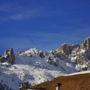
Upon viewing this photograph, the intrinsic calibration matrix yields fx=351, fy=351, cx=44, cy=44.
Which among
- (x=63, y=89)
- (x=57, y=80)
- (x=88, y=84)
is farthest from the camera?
(x=57, y=80)

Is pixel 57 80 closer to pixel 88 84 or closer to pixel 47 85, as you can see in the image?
pixel 47 85

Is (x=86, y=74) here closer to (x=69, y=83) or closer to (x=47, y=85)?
(x=69, y=83)

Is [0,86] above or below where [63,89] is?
above

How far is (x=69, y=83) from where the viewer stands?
2165 inches

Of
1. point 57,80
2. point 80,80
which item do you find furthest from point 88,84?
point 57,80

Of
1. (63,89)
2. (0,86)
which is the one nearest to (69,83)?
(63,89)

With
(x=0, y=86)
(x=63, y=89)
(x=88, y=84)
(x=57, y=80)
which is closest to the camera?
(x=88, y=84)

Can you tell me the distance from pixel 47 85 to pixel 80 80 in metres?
8.11

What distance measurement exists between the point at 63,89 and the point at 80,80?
348cm

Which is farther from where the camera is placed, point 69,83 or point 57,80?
point 57,80

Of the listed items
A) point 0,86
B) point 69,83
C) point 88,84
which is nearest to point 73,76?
point 69,83

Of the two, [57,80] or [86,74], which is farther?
[57,80]

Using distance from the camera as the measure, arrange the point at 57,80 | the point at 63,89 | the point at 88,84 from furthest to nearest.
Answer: the point at 57,80 < the point at 63,89 < the point at 88,84

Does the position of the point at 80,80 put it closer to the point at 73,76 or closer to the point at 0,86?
the point at 73,76
